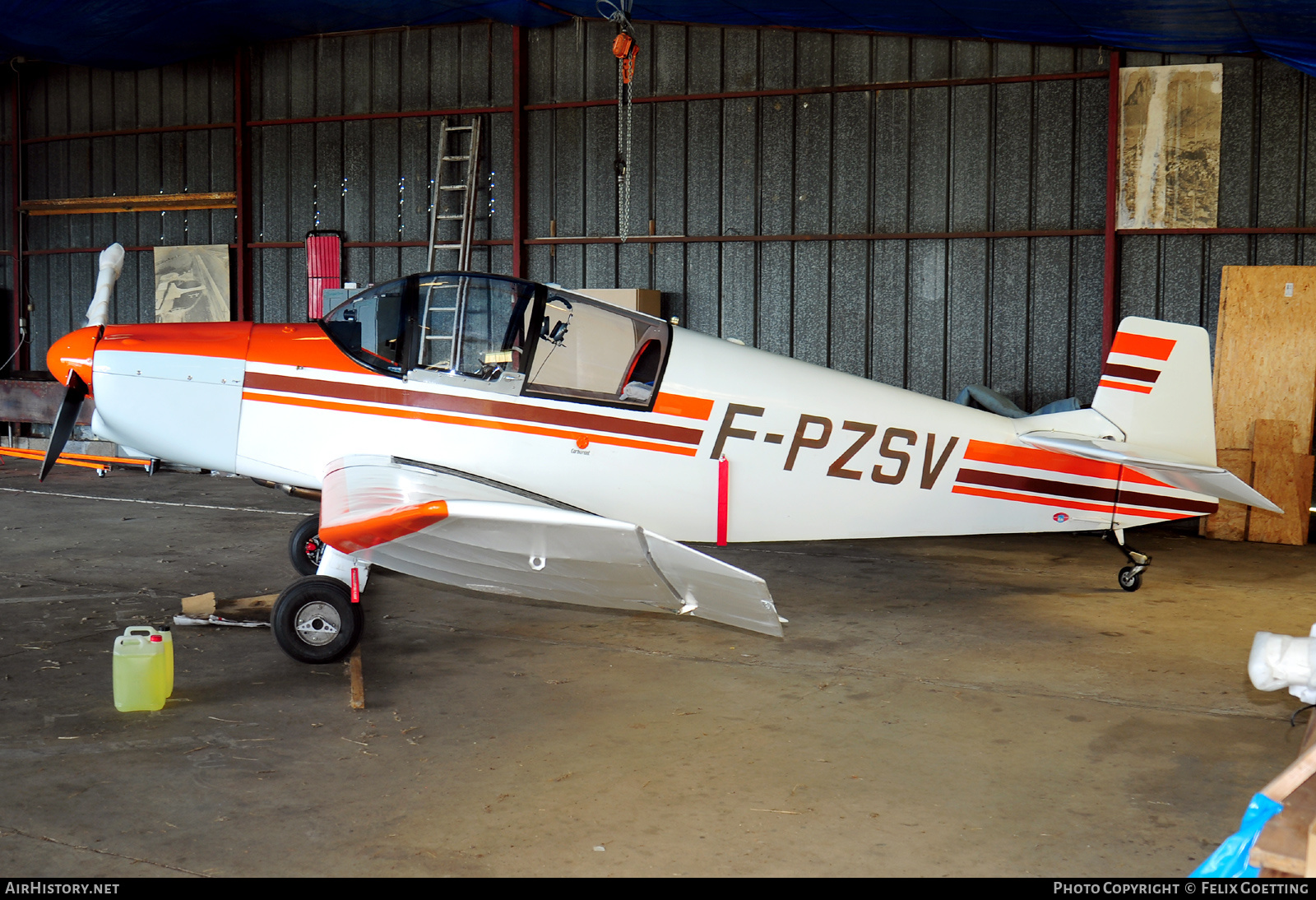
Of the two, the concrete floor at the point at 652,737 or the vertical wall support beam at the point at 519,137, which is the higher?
the vertical wall support beam at the point at 519,137

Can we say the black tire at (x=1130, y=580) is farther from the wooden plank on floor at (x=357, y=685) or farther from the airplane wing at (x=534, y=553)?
the wooden plank on floor at (x=357, y=685)

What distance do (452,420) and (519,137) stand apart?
327 inches

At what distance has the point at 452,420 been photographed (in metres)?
5.50

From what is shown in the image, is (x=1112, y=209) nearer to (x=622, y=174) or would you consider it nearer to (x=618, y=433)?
(x=622, y=174)

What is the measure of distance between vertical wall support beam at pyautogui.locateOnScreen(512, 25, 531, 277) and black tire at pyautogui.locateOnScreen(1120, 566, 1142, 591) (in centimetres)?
813

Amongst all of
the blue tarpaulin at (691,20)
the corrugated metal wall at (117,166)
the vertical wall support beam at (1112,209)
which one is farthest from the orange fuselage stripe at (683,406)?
the corrugated metal wall at (117,166)

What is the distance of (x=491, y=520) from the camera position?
3.90m

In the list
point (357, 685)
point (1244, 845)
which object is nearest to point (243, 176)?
point (357, 685)

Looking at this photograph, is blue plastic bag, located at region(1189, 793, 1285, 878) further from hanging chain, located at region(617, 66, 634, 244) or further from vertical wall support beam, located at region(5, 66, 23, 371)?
vertical wall support beam, located at region(5, 66, 23, 371)

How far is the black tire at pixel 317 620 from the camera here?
505 centimetres

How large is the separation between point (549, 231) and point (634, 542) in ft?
32.0

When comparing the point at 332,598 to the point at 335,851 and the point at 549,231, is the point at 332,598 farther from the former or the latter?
the point at 549,231

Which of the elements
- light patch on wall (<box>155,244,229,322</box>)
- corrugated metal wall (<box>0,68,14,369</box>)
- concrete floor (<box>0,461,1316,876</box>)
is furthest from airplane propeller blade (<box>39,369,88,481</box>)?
corrugated metal wall (<box>0,68,14,369</box>)

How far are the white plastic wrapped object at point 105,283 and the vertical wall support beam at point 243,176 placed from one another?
838 centimetres
